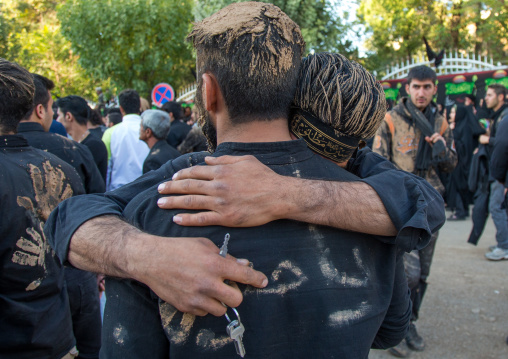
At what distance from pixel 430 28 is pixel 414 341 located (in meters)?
19.3

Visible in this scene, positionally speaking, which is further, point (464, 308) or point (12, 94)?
point (464, 308)

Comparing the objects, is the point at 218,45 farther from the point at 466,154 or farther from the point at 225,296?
the point at 466,154

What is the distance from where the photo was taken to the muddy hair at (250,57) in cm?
119

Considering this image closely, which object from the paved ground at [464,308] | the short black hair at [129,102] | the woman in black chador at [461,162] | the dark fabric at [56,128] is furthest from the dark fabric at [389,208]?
the woman in black chador at [461,162]

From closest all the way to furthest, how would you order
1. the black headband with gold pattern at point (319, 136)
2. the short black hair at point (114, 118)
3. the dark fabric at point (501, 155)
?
1. the black headband with gold pattern at point (319, 136)
2. the dark fabric at point (501, 155)
3. the short black hair at point (114, 118)

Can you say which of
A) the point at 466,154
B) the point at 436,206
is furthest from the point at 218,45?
the point at 466,154

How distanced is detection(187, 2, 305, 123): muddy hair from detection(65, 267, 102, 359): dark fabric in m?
1.98

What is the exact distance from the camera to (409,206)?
1264 mm

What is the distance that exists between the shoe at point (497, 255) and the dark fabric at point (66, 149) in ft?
17.4

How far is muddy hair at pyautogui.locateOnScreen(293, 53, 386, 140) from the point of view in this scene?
4.21 ft

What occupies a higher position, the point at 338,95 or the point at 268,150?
the point at 338,95

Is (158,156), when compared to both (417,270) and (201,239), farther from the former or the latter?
(201,239)

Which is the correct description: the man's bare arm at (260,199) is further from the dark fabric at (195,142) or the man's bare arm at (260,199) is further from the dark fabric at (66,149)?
the dark fabric at (195,142)

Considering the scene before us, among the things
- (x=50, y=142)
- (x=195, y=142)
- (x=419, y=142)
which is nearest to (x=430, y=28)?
(x=195, y=142)
